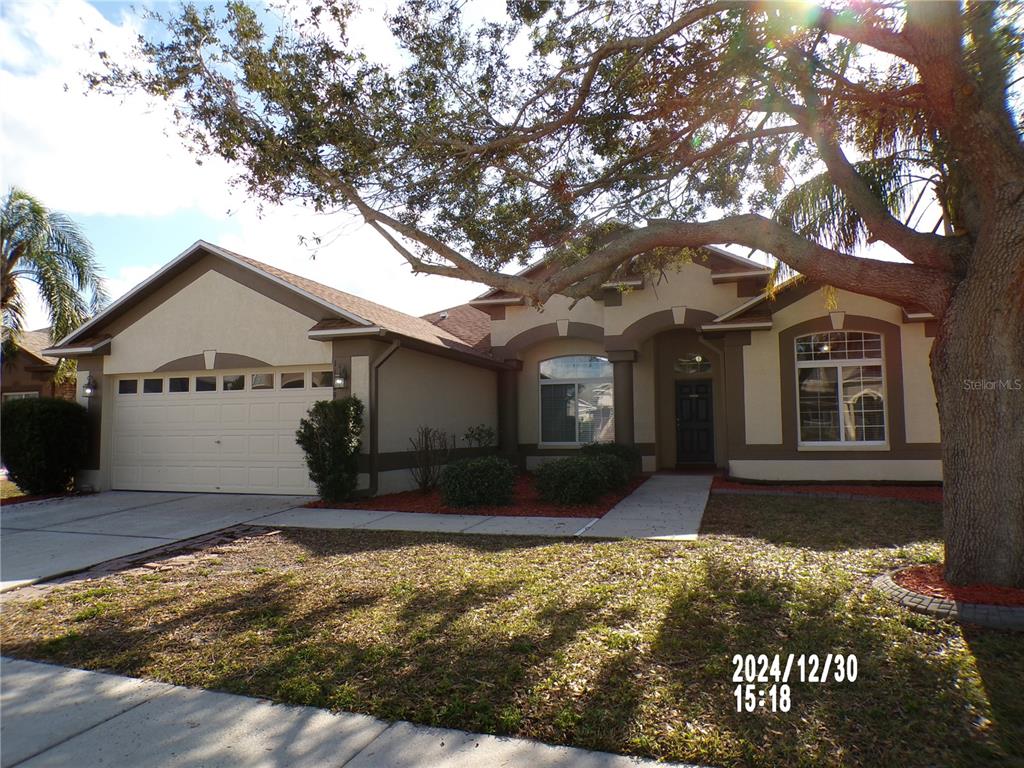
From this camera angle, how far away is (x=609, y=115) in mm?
8789

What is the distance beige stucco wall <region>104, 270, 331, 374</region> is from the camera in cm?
1260

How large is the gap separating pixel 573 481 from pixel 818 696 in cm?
710

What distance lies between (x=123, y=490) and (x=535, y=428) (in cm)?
950

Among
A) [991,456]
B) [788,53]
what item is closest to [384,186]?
[788,53]

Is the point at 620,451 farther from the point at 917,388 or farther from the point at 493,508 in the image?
the point at 917,388

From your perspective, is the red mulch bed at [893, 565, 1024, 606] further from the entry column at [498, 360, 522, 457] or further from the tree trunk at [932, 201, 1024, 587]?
the entry column at [498, 360, 522, 457]

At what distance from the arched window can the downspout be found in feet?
19.9

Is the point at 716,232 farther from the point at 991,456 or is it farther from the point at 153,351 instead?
the point at 153,351

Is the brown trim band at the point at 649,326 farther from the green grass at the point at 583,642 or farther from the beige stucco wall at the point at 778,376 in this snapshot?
the green grass at the point at 583,642

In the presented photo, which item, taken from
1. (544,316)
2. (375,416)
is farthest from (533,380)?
(375,416)

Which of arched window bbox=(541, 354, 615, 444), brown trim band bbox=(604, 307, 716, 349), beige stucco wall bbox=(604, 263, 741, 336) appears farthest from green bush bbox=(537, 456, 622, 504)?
arched window bbox=(541, 354, 615, 444)

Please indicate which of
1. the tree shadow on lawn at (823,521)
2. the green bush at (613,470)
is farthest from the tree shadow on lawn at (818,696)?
the green bush at (613,470)

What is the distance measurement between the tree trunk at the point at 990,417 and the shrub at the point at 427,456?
30.4 feet

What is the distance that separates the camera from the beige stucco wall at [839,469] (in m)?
12.6
